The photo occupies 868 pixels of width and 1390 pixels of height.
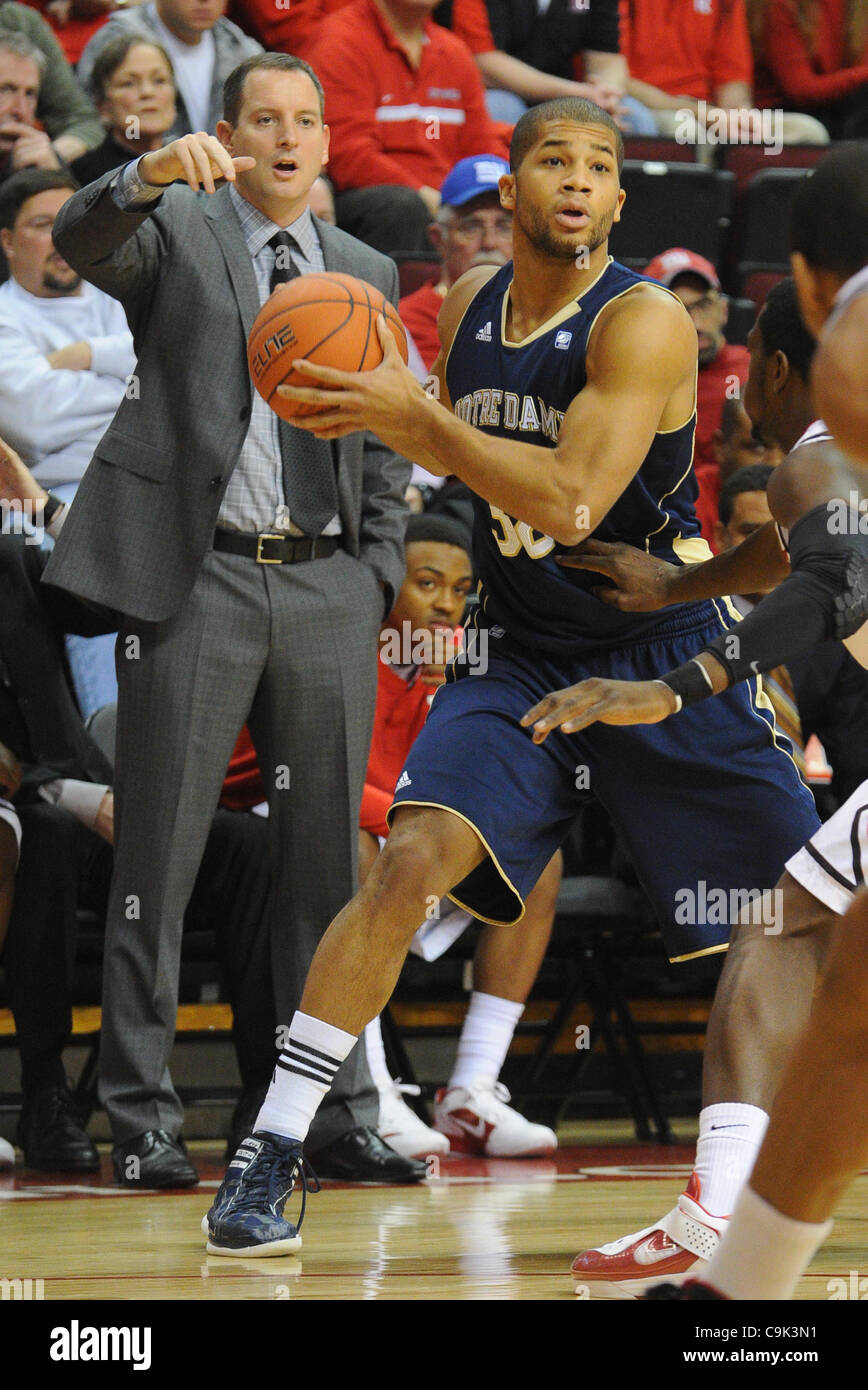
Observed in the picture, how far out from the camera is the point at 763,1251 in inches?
71.9

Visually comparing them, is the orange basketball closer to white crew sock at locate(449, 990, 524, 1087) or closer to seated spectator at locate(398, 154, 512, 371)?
white crew sock at locate(449, 990, 524, 1087)

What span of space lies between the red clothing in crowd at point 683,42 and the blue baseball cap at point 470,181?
273cm

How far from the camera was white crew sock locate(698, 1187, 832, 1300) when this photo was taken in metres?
1.82

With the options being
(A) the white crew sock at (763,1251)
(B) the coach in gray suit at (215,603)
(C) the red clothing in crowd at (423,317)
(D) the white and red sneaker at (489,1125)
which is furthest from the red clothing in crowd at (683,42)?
(A) the white crew sock at (763,1251)

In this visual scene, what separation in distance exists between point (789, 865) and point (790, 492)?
1.97ft

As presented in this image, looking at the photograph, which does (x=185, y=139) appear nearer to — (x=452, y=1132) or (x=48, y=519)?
(x=48, y=519)

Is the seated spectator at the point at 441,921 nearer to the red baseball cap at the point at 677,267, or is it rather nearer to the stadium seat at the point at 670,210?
the red baseball cap at the point at 677,267

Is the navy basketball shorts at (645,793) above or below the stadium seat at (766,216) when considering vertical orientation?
below

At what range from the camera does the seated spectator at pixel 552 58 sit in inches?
332

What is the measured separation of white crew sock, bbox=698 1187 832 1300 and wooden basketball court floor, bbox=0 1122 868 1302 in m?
0.71

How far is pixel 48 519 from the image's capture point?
16.1 ft

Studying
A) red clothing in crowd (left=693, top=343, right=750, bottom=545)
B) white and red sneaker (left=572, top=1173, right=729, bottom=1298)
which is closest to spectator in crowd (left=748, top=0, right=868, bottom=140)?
red clothing in crowd (left=693, top=343, right=750, bottom=545)
